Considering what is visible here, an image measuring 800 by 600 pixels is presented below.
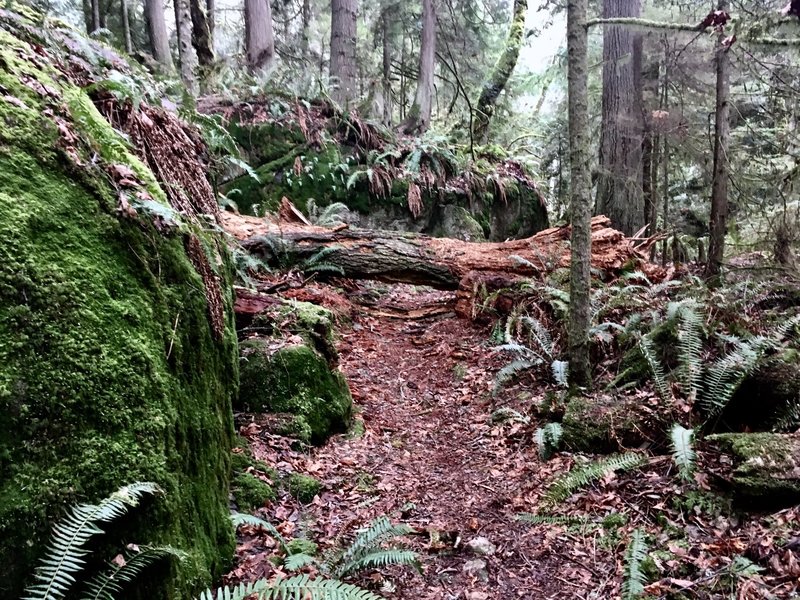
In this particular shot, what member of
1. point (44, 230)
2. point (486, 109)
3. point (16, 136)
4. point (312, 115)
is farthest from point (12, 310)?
point (486, 109)

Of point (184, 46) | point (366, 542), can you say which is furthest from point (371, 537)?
point (184, 46)

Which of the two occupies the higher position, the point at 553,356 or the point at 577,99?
the point at 577,99

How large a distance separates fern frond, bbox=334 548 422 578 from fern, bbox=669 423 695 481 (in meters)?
2.10

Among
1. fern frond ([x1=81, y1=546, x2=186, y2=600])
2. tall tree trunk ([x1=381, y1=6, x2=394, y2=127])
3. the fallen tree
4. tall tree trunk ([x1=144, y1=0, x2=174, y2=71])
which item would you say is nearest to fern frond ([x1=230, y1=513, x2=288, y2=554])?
fern frond ([x1=81, y1=546, x2=186, y2=600])

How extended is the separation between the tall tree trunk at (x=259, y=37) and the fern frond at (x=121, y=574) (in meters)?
12.7

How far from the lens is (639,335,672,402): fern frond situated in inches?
178

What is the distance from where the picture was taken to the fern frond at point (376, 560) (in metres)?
2.99

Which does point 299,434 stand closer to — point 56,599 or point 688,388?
A: point 56,599

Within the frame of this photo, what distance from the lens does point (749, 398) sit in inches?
169

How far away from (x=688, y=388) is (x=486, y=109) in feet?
39.9

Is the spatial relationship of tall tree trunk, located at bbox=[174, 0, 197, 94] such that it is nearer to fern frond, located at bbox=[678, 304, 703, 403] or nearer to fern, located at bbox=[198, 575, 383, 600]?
fern frond, located at bbox=[678, 304, 703, 403]

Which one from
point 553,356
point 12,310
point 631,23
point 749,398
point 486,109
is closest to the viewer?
point 12,310

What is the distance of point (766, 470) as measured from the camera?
334cm

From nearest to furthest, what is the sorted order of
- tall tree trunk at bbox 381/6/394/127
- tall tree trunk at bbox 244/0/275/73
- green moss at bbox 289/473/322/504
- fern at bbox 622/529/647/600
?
fern at bbox 622/529/647/600 < green moss at bbox 289/473/322/504 < tall tree trunk at bbox 244/0/275/73 < tall tree trunk at bbox 381/6/394/127
